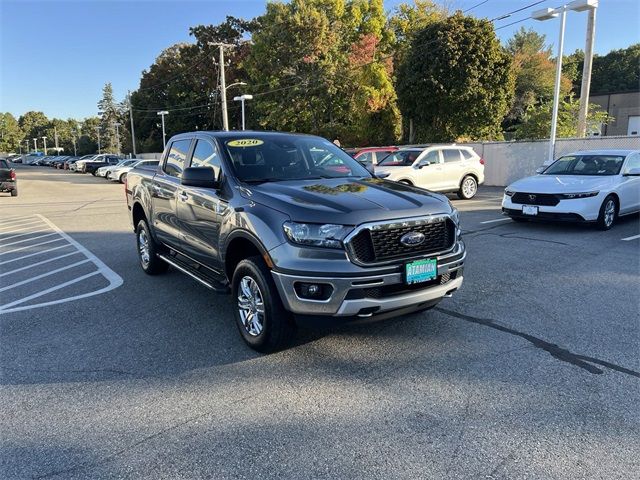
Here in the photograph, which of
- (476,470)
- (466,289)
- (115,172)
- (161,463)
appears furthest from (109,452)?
(115,172)

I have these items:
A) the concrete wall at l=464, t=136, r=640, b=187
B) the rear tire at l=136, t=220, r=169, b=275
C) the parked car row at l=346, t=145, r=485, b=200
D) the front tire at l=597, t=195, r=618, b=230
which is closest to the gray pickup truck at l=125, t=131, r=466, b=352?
the rear tire at l=136, t=220, r=169, b=275

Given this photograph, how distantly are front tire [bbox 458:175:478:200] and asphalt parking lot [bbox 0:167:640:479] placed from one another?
9990 millimetres

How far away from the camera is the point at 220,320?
16.5 ft

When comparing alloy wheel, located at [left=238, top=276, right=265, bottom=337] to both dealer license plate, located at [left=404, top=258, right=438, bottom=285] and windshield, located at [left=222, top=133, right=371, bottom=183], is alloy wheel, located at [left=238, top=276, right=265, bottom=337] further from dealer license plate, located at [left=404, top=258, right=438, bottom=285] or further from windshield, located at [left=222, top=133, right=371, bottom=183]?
dealer license plate, located at [left=404, top=258, right=438, bottom=285]

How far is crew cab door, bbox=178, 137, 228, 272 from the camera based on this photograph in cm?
470

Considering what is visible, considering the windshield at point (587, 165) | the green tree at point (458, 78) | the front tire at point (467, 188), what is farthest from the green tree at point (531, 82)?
the windshield at point (587, 165)

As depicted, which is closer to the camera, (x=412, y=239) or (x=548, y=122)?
(x=412, y=239)

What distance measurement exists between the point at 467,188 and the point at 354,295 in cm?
1368

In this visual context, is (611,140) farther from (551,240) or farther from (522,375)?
(522,375)

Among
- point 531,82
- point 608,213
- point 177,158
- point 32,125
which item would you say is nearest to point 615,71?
point 531,82

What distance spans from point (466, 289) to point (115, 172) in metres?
32.1

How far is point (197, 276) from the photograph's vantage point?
5203 millimetres

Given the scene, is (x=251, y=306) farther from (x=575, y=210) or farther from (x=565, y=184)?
(x=565, y=184)

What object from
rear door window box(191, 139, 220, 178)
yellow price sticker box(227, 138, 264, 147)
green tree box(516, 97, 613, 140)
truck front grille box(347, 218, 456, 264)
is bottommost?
truck front grille box(347, 218, 456, 264)
